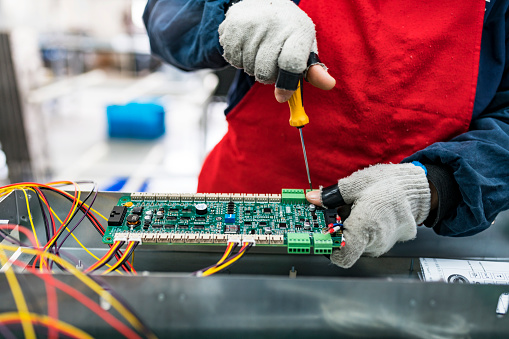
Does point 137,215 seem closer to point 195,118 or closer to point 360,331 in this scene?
point 360,331

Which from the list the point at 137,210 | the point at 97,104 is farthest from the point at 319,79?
the point at 97,104

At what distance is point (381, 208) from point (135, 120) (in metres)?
3.40

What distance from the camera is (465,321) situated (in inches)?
20.3

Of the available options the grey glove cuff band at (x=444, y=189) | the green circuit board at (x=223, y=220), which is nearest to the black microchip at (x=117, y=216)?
the green circuit board at (x=223, y=220)

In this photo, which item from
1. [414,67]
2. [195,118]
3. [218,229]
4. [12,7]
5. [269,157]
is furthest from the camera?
[195,118]

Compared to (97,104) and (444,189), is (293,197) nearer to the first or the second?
(444,189)

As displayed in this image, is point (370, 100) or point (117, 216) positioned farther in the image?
point (370, 100)

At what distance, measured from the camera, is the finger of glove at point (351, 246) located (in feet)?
2.19

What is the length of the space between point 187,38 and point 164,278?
65 centimetres

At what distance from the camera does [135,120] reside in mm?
3734

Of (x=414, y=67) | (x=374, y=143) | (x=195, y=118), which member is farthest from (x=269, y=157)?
(x=195, y=118)

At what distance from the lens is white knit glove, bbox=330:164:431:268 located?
26.5 inches

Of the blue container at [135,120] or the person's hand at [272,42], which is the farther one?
the blue container at [135,120]

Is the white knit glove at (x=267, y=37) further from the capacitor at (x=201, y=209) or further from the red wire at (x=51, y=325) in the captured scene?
the red wire at (x=51, y=325)
